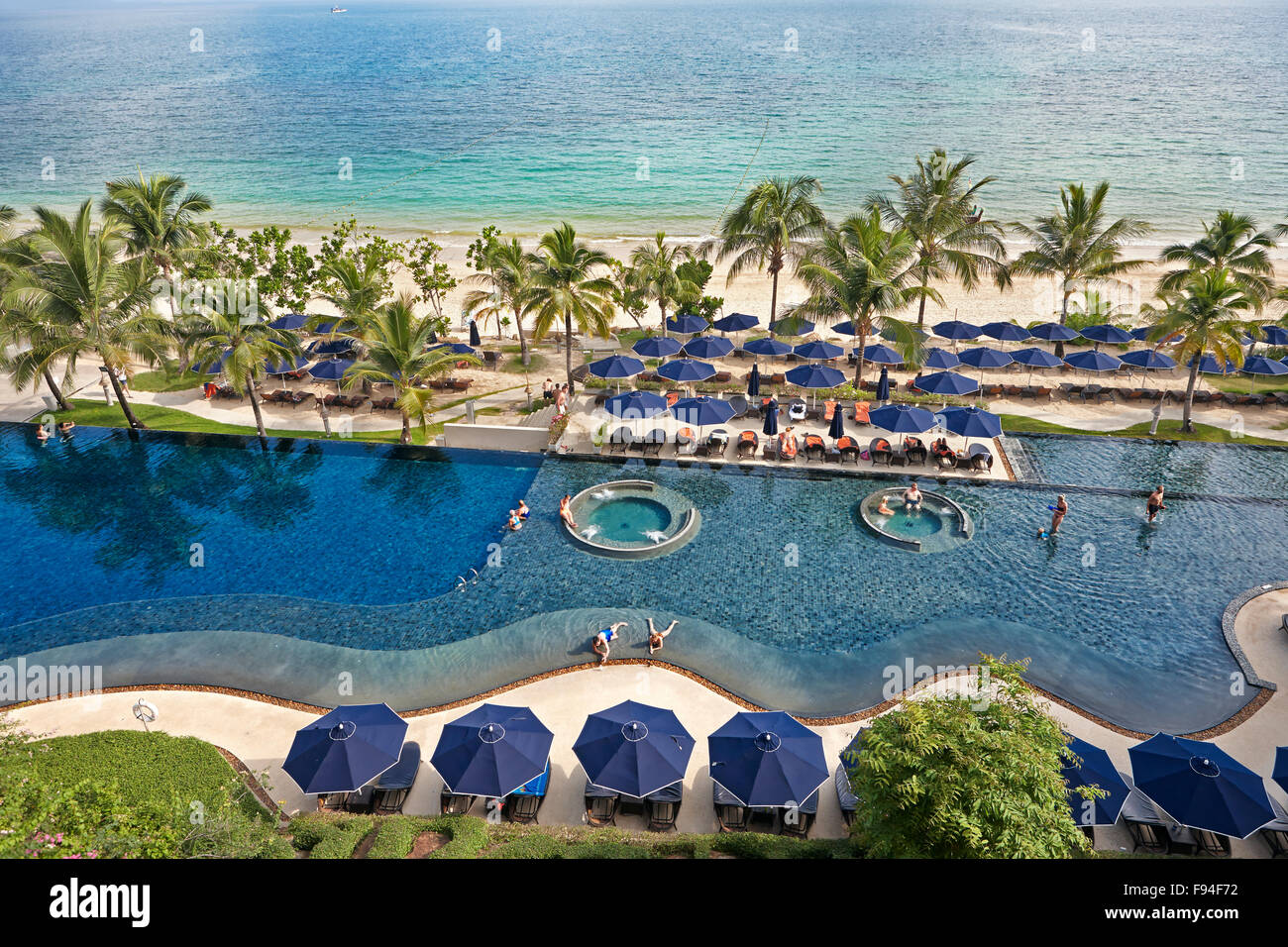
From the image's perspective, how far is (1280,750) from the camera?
48.4ft

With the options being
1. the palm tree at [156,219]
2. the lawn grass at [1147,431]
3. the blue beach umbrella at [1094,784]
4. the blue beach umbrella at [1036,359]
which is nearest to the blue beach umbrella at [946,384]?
the lawn grass at [1147,431]

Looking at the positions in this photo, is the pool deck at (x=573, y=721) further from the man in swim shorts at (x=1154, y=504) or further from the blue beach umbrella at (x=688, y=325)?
the blue beach umbrella at (x=688, y=325)

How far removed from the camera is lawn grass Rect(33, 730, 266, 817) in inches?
564

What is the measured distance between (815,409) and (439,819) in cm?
2057

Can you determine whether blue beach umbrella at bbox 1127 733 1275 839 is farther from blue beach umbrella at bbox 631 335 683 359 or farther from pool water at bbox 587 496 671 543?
blue beach umbrella at bbox 631 335 683 359

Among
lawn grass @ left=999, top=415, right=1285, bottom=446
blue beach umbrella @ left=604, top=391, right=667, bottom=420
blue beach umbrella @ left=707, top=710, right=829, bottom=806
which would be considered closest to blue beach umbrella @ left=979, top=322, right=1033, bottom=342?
lawn grass @ left=999, top=415, right=1285, bottom=446

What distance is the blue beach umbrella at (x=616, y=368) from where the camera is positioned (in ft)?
97.1

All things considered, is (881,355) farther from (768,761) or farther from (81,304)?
(81,304)

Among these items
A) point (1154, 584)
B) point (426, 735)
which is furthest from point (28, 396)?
point (1154, 584)

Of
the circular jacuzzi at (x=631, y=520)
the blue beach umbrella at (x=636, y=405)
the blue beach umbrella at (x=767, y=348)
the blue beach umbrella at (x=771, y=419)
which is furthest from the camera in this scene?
the blue beach umbrella at (x=767, y=348)

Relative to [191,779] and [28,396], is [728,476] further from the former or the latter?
[28,396]

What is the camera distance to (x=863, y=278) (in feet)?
95.7

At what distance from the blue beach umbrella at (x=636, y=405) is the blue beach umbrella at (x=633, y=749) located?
43.0 feet

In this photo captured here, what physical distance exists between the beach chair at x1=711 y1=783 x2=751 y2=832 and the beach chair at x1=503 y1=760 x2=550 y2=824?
3.32 m
